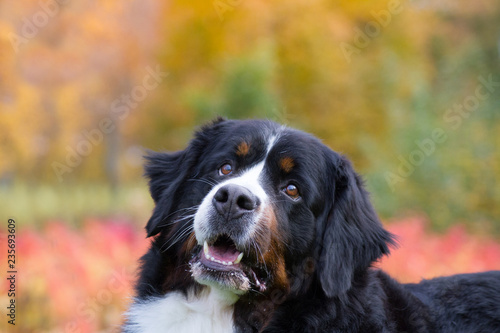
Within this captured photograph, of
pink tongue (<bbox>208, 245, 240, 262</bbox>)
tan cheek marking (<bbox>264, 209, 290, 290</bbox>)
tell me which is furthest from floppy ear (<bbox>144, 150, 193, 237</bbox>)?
tan cheek marking (<bbox>264, 209, 290, 290</bbox>)

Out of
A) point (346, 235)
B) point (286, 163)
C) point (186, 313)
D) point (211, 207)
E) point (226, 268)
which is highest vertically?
point (286, 163)

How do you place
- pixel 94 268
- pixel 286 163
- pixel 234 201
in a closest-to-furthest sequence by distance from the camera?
1. pixel 234 201
2. pixel 286 163
3. pixel 94 268

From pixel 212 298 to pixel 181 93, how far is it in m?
14.1

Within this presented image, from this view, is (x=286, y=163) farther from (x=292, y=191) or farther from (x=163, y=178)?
(x=163, y=178)

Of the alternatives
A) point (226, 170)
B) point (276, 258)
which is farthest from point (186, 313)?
point (226, 170)

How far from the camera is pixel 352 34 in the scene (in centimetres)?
2097

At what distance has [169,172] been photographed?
14.6ft

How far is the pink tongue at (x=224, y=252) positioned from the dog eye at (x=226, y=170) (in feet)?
1.89

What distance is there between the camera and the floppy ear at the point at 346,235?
368cm

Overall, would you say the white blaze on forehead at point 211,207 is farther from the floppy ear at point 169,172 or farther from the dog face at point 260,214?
the floppy ear at point 169,172

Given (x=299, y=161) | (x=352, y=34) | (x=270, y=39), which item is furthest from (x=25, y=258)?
(x=352, y=34)

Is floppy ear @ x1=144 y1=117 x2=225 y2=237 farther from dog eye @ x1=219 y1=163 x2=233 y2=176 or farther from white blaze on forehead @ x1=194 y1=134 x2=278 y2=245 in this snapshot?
white blaze on forehead @ x1=194 y1=134 x2=278 y2=245

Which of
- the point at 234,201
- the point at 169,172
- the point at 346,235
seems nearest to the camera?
the point at 234,201

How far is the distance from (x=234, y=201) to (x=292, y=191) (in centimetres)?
57
